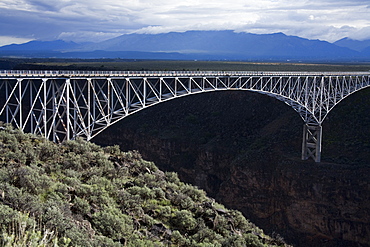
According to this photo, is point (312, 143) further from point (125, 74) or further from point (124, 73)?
point (125, 74)

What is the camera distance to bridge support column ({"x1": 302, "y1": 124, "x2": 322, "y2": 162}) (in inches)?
2016

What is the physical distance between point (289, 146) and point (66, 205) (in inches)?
1577

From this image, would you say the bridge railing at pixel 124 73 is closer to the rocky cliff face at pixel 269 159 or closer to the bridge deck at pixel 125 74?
the bridge deck at pixel 125 74

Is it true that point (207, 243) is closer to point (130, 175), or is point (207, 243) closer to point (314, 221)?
point (130, 175)

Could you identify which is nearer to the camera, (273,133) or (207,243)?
(207,243)

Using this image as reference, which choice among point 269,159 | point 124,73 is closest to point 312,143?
point 269,159

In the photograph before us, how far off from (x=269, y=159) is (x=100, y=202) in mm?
34554

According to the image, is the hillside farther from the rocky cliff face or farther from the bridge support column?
the bridge support column

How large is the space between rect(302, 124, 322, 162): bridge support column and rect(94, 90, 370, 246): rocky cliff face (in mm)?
914

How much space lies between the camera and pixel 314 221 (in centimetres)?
4756

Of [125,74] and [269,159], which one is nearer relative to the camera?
[125,74]

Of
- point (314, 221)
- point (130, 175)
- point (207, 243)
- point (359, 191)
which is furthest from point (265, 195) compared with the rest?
point (207, 243)

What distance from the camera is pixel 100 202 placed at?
67.9ft

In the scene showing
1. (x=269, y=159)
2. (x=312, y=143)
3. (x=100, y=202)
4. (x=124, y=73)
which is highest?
(x=124, y=73)
